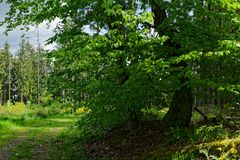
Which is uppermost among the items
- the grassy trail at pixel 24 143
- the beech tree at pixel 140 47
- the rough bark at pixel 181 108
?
the beech tree at pixel 140 47

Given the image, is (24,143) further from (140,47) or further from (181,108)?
(140,47)

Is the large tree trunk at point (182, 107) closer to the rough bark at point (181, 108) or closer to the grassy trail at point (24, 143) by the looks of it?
the rough bark at point (181, 108)

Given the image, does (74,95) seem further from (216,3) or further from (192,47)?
(216,3)

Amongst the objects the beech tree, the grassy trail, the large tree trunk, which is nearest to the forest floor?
the grassy trail

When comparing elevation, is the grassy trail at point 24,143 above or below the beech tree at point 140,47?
below

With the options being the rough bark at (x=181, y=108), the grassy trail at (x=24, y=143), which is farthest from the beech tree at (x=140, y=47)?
the grassy trail at (x=24, y=143)

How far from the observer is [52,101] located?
1312 cm

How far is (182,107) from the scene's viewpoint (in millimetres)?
13625

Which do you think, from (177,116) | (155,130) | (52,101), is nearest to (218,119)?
(177,116)

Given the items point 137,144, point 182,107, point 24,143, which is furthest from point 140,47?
point 24,143

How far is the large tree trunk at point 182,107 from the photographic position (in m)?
13.5

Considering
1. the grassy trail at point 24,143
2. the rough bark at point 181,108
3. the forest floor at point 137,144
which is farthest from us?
the grassy trail at point 24,143

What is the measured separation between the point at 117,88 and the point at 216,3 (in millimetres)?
3434

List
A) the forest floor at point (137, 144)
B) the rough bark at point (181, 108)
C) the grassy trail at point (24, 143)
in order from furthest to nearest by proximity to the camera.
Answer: the grassy trail at point (24, 143) → the rough bark at point (181, 108) → the forest floor at point (137, 144)
